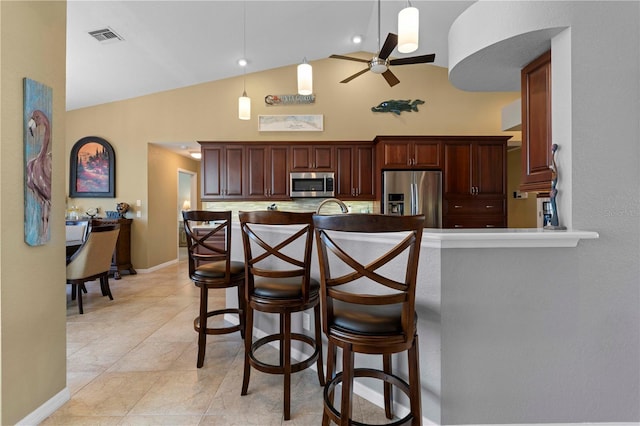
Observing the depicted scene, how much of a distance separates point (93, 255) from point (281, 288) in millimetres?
2992

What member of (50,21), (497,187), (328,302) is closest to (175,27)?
(50,21)

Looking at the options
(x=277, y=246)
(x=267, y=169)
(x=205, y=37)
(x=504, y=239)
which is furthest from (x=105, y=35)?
(x=504, y=239)

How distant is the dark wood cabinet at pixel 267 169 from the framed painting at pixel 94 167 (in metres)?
2.48

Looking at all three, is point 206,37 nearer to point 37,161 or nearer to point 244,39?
point 244,39

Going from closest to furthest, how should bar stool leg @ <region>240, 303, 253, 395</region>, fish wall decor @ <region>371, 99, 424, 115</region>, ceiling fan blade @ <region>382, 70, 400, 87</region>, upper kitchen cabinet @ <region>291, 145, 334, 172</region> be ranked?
bar stool leg @ <region>240, 303, 253, 395</region>
ceiling fan blade @ <region>382, 70, 400, 87</region>
upper kitchen cabinet @ <region>291, 145, 334, 172</region>
fish wall decor @ <region>371, 99, 424, 115</region>

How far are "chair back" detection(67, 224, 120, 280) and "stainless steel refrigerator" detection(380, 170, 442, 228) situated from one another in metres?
3.74

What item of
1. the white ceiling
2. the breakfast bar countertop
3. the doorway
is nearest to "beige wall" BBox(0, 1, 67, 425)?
the breakfast bar countertop

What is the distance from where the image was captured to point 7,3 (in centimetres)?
140

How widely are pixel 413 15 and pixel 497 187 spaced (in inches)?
135

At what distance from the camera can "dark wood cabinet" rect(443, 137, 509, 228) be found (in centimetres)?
463

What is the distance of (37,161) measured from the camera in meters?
1.55

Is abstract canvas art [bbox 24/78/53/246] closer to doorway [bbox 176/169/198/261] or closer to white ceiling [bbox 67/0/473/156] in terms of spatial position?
white ceiling [bbox 67/0/473/156]

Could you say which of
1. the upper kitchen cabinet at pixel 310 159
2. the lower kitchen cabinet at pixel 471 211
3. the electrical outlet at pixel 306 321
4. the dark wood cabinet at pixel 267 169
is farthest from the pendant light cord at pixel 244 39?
the lower kitchen cabinet at pixel 471 211

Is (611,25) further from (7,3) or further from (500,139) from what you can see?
(500,139)
